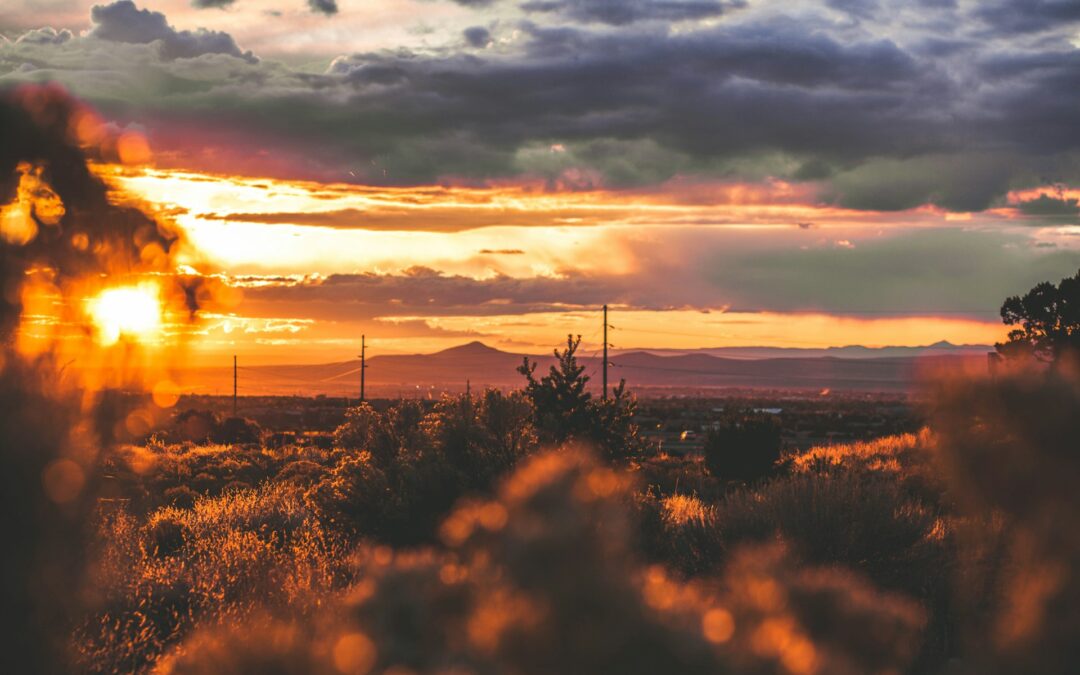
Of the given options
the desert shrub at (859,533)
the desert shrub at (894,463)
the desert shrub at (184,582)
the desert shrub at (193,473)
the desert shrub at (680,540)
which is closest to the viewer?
the desert shrub at (184,582)

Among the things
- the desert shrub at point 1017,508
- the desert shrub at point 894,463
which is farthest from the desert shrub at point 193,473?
the desert shrub at point 1017,508

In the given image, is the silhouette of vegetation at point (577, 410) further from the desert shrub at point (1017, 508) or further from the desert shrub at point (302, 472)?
the desert shrub at point (302, 472)

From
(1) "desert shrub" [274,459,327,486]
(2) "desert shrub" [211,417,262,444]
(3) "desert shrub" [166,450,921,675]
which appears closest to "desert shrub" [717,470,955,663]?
(3) "desert shrub" [166,450,921,675]

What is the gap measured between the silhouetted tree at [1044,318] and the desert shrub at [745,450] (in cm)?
931

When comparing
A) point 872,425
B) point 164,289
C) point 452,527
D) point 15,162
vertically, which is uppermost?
point 15,162

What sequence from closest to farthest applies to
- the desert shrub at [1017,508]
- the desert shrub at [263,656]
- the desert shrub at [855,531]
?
1. the desert shrub at [263,656]
2. the desert shrub at [1017,508]
3. the desert shrub at [855,531]

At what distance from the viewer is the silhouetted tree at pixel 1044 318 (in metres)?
37.5

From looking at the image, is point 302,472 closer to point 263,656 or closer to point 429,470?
point 429,470

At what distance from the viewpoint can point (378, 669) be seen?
481 centimetres

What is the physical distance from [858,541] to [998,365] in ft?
9.68

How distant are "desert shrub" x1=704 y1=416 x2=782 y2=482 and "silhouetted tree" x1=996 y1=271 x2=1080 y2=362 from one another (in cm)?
931

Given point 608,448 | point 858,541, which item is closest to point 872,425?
point 608,448

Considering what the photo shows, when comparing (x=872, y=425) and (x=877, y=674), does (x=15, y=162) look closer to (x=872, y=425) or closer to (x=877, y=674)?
(x=877, y=674)

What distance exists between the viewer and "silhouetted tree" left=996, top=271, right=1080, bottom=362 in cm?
3753
